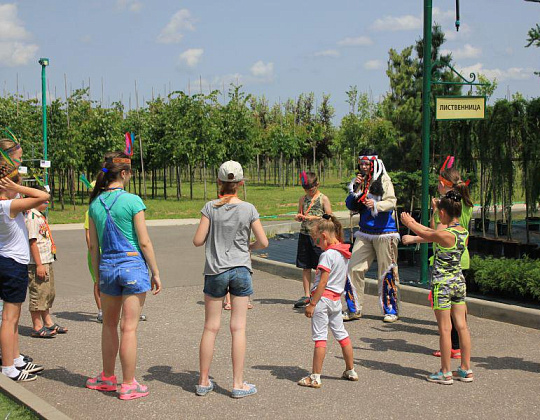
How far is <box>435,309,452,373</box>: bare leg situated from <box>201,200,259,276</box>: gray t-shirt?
1.64 m

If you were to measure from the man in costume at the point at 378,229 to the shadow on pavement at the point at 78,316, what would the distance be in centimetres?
293

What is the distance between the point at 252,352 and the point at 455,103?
4545 mm

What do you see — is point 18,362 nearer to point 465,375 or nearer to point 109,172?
point 109,172

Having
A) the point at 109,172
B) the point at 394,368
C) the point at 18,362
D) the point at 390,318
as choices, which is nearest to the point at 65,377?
the point at 18,362

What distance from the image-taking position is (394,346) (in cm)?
640

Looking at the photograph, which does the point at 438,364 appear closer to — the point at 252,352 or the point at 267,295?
the point at 252,352

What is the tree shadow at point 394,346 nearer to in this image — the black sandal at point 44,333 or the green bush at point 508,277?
the green bush at point 508,277

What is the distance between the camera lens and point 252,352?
6.15 meters

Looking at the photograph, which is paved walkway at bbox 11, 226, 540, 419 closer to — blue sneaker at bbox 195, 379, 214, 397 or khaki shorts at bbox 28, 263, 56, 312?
blue sneaker at bbox 195, 379, 214, 397

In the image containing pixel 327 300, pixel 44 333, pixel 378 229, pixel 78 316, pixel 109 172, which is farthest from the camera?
pixel 78 316

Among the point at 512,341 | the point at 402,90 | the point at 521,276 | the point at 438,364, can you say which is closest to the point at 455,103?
the point at 521,276

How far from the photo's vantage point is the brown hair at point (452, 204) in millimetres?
5410

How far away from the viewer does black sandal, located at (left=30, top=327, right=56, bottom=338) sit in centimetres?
672

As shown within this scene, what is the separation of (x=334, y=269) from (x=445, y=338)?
1.04 meters
